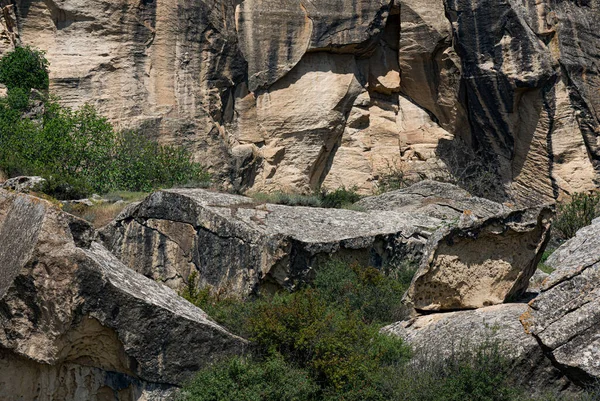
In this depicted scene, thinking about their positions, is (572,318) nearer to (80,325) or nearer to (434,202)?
(80,325)

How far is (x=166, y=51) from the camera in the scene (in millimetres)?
24734

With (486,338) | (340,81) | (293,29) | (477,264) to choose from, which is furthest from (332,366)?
(340,81)

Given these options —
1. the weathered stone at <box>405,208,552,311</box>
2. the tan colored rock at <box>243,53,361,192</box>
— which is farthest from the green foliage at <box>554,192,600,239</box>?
the weathered stone at <box>405,208,552,311</box>

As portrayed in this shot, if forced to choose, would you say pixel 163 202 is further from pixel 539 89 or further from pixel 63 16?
pixel 539 89

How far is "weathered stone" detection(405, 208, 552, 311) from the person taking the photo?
1173cm

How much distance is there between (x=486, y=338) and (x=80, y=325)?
4349 millimetres

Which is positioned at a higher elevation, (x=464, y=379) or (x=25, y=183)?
(x=464, y=379)

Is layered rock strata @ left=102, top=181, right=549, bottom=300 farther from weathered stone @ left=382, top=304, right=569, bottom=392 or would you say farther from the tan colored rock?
the tan colored rock

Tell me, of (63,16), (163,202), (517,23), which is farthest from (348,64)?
(163,202)

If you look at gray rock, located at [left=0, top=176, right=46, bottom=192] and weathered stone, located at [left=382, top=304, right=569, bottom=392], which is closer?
weathered stone, located at [left=382, top=304, right=569, bottom=392]

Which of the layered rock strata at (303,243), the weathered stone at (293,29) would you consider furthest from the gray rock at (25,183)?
the weathered stone at (293,29)

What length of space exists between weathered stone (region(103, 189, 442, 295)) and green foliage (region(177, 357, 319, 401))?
3.64 m

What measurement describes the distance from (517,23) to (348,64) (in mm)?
5694

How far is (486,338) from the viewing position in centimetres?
975
